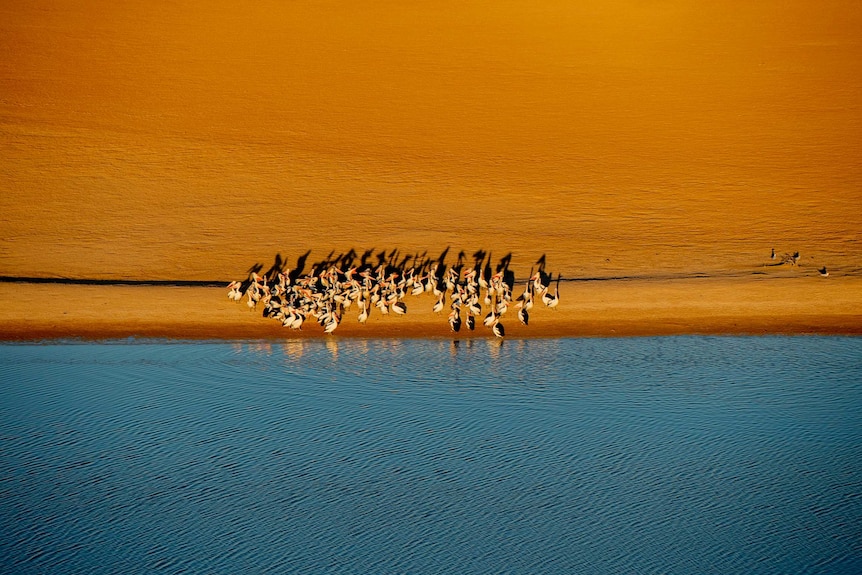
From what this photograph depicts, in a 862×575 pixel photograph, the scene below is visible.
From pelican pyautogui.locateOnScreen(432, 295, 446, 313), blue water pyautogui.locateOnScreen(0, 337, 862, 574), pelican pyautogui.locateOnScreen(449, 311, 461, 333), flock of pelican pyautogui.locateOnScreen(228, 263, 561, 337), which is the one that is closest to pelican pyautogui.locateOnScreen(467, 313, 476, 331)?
flock of pelican pyautogui.locateOnScreen(228, 263, 561, 337)

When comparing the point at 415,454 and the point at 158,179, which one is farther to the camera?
the point at 158,179

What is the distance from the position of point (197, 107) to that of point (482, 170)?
873 cm

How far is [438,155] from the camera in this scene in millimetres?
21875

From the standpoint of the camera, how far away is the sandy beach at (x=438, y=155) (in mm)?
14875

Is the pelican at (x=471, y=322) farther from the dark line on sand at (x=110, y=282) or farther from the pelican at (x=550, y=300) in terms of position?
the dark line on sand at (x=110, y=282)

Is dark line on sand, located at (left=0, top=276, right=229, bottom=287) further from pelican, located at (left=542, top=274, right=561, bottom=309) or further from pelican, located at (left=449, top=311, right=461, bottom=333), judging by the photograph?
pelican, located at (left=542, top=274, right=561, bottom=309)

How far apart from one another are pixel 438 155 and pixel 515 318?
862cm

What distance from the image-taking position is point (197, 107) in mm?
24156

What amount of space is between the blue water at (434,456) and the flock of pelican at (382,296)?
679mm

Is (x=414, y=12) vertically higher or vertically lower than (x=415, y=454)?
higher

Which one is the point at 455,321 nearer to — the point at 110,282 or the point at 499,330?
the point at 499,330

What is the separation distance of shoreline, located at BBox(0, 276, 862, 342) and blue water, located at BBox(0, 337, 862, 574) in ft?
1.68

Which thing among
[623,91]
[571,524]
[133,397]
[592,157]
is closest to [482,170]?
[592,157]

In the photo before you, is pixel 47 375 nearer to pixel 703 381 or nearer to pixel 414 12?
pixel 703 381
